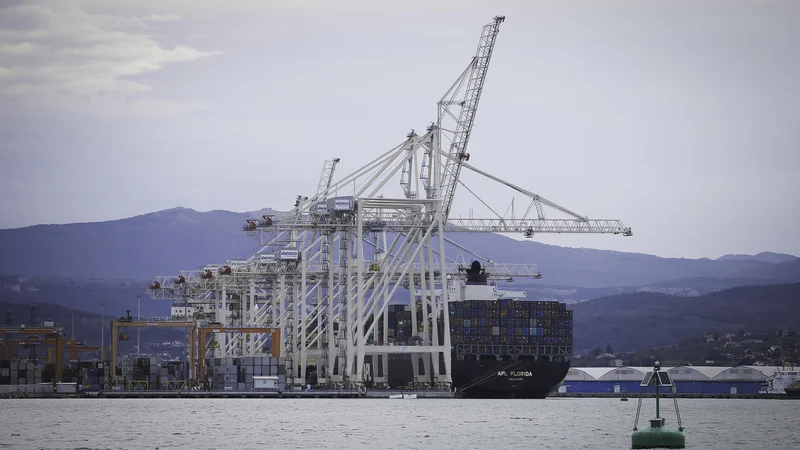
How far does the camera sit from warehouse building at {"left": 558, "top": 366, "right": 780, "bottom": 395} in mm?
164625

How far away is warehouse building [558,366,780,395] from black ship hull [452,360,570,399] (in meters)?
47.7

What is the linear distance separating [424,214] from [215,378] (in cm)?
2738

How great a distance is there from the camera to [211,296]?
176m

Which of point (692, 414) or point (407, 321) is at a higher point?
point (407, 321)

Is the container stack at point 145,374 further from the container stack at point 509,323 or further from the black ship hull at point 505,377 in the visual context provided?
A: the container stack at point 509,323

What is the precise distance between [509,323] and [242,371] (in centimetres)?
2462

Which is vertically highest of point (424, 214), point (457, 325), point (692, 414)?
point (424, 214)

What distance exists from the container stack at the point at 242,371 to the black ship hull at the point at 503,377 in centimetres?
1542

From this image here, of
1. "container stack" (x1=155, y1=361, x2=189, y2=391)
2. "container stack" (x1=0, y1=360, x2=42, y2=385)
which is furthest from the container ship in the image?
"container stack" (x1=0, y1=360, x2=42, y2=385)

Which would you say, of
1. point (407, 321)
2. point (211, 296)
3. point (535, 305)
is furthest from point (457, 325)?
point (211, 296)

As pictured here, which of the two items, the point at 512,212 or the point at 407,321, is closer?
the point at 512,212

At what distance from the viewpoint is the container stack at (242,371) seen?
4729 inches

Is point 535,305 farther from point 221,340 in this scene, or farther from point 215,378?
point 221,340

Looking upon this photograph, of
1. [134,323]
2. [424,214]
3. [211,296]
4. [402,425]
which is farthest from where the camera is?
[211,296]
